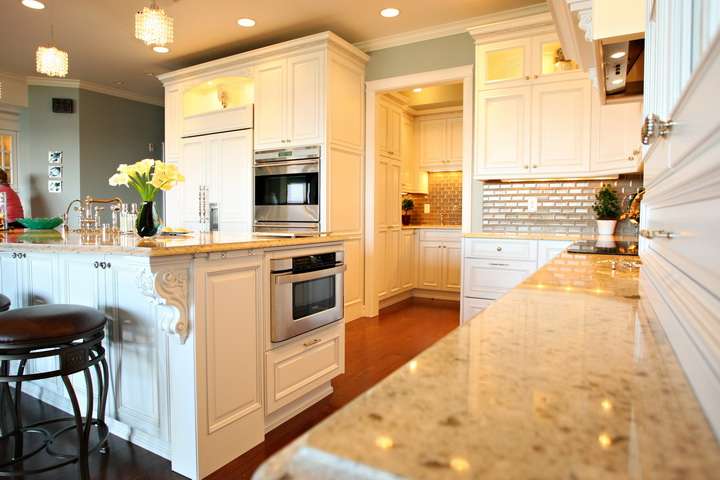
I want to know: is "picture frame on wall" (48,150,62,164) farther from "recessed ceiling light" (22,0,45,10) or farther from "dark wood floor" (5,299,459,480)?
"dark wood floor" (5,299,459,480)

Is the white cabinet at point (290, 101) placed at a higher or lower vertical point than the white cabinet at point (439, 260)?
higher

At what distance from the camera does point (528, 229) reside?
4.04 m

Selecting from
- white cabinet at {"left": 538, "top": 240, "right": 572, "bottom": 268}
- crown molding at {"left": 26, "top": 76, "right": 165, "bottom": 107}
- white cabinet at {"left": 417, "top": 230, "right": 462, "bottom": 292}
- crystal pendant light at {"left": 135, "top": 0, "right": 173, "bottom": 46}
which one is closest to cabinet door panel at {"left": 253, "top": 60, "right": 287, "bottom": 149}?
crystal pendant light at {"left": 135, "top": 0, "right": 173, "bottom": 46}

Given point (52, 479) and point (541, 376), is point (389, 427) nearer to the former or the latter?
point (541, 376)

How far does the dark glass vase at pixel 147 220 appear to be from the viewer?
217 centimetres

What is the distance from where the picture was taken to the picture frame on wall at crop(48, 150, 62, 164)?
6051 mm

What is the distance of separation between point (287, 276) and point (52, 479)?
4.02ft

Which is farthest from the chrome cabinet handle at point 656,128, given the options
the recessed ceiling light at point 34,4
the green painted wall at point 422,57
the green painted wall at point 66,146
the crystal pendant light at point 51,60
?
the green painted wall at point 66,146

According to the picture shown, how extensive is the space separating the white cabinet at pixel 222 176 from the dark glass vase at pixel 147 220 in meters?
2.51

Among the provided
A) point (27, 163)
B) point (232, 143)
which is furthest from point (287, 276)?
point (27, 163)

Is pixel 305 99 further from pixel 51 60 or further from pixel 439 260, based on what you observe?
pixel 439 260

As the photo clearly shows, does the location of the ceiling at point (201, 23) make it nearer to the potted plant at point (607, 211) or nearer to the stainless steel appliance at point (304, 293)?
the potted plant at point (607, 211)

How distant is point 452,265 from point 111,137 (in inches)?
210

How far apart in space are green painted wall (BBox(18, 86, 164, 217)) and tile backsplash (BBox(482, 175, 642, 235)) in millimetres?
5473
